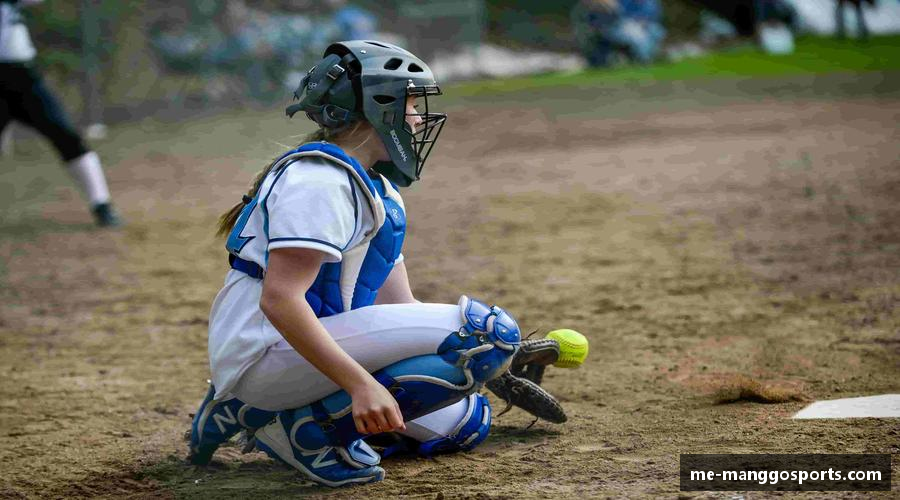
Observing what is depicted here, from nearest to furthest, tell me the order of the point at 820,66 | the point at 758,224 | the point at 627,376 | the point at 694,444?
the point at 694,444
the point at 627,376
the point at 758,224
the point at 820,66

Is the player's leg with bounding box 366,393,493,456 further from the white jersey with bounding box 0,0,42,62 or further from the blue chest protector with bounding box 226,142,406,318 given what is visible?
the white jersey with bounding box 0,0,42,62

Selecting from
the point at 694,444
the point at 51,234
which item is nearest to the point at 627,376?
the point at 694,444

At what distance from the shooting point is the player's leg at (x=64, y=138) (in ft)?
26.5

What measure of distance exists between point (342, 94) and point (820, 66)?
16021 mm

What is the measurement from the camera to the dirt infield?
3434 mm

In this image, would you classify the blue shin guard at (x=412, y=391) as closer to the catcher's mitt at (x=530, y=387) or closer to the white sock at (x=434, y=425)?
the white sock at (x=434, y=425)

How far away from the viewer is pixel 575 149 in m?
12.0

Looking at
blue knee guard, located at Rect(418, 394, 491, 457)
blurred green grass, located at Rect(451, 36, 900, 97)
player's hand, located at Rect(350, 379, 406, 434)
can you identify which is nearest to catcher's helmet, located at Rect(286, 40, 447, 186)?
player's hand, located at Rect(350, 379, 406, 434)

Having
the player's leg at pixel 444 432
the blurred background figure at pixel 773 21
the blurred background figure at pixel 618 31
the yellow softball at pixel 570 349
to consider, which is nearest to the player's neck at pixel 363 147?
the player's leg at pixel 444 432

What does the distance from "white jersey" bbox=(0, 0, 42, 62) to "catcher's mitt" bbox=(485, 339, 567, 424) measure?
574cm

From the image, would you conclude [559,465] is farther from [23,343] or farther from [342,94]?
[23,343]

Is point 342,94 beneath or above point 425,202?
above

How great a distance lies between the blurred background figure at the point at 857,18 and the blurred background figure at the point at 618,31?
318cm

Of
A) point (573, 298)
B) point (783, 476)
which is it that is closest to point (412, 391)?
point (783, 476)
